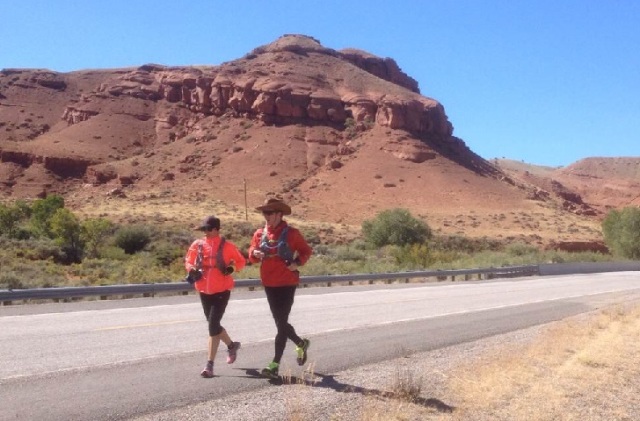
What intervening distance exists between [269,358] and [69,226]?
116 feet

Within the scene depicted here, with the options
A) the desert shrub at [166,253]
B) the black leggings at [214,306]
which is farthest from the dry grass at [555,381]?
the desert shrub at [166,253]

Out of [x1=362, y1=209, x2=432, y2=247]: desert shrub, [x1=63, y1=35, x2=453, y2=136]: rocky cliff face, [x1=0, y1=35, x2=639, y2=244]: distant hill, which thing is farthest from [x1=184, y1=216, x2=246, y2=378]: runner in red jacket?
[x1=63, y1=35, x2=453, y2=136]: rocky cliff face

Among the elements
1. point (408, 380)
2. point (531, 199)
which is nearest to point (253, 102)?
point (531, 199)

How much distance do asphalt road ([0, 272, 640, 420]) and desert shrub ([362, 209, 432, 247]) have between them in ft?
111

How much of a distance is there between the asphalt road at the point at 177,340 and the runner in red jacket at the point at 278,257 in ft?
2.90

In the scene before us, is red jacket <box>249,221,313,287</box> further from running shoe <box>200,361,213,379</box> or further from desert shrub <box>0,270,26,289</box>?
desert shrub <box>0,270,26,289</box>

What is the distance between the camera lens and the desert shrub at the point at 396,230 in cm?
5459

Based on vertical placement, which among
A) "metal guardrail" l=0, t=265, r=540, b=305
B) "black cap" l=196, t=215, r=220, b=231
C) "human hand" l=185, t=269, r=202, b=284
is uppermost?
"black cap" l=196, t=215, r=220, b=231

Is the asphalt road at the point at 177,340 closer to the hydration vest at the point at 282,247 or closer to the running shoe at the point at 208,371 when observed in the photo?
the running shoe at the point at 208,371

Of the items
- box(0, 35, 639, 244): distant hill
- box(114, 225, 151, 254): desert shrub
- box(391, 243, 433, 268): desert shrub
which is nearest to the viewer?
box(391, 243, 433, 268): desert shrub

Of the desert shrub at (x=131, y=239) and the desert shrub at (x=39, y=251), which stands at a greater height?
the desert shrub at (x=131, y=239)

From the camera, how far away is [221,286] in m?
7.46

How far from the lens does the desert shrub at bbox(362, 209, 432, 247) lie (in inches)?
2149

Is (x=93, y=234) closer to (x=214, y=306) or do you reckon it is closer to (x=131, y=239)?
(x=131, y=239)
